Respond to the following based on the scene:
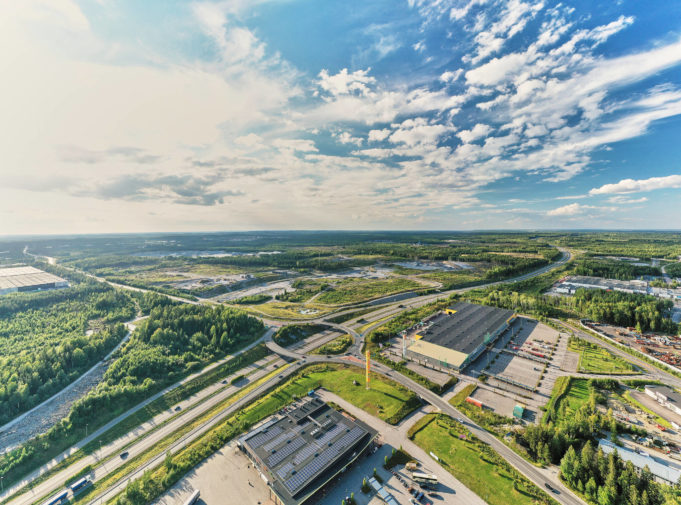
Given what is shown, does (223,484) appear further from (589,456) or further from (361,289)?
(361,289)

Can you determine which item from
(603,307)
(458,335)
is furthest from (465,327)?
(603,307)

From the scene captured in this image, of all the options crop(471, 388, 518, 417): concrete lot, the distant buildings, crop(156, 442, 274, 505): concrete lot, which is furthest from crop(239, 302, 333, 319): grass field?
the distant buildings

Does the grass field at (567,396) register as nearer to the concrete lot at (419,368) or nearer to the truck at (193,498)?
the concrete lot at (419,368)

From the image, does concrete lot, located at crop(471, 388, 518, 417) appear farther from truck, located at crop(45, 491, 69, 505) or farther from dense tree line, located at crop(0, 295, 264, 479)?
truck, located at crop(45, 491, 69, 505)

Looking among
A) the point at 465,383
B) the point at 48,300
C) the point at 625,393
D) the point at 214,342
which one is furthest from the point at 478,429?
the point at 48,300

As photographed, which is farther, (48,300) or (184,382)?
(48,300)

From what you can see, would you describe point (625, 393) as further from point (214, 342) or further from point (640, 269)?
point (640, 269)
